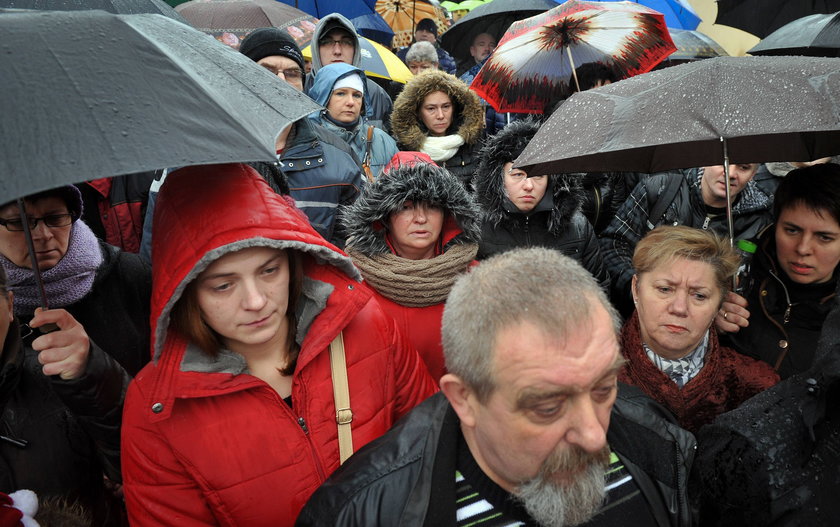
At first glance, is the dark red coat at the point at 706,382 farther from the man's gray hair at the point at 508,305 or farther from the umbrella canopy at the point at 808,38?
the umbrella canopy at the point at 808,38

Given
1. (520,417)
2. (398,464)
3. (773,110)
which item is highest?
(773,110)

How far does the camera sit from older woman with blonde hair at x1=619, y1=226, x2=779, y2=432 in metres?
2.57

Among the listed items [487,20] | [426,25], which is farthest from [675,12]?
[426,25]

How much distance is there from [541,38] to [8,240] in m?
3.74

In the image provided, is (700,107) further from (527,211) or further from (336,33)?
(336,33)

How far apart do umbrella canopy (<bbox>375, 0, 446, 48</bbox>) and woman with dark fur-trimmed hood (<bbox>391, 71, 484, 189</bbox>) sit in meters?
5.18

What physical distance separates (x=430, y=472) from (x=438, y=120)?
12.7ft

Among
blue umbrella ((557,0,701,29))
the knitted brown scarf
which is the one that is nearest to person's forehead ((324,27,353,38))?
the knitted brown scarf

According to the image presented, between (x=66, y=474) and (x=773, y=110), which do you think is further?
(x=66, y=474)

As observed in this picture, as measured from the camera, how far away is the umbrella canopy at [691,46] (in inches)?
259

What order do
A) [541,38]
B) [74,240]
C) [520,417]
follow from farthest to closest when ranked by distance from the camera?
1. [541,38]
2. [74,240]
3. [520,417]

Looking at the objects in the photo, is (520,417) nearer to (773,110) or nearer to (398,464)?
(398,464)

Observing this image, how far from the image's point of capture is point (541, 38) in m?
4.51

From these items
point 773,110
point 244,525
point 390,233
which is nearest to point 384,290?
point 390,233
